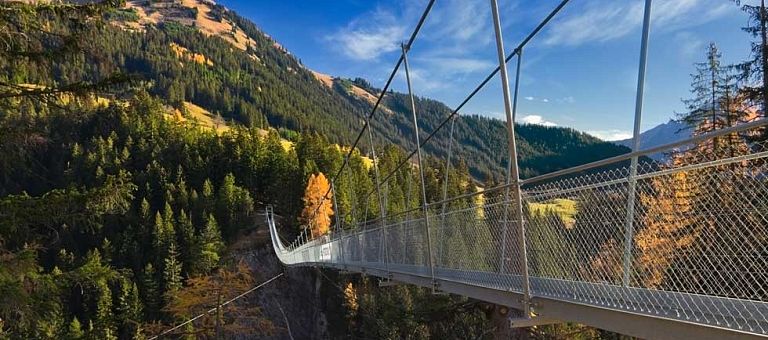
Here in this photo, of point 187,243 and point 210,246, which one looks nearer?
point 210,246

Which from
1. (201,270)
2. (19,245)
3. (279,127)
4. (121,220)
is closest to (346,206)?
(201,270)

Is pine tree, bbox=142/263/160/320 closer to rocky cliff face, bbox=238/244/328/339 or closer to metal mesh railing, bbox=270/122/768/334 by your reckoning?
rocky cliff face, bbox=238/244/328/339

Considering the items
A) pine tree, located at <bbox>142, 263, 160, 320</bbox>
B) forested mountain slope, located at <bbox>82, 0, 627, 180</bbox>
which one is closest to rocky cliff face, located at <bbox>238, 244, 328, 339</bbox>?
pine tree, located at <bbox>142, 263, 160, 320</bbox>

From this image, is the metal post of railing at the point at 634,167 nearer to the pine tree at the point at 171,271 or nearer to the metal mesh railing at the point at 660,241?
Result: the metal mesh railing at the point at 660,241

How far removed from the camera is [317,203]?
42344mm

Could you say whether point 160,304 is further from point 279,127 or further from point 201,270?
point 279,127

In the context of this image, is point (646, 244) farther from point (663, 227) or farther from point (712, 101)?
point (712, 101)

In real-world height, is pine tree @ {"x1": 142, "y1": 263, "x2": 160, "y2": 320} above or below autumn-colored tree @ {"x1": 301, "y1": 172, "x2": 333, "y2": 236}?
below

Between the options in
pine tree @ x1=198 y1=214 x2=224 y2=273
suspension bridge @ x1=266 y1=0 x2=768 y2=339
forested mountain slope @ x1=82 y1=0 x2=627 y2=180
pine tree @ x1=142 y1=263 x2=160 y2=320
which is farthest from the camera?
forested mountain slope @ x1=82 y1=0 x2=627 y2=180

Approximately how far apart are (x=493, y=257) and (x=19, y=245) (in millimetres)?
4556

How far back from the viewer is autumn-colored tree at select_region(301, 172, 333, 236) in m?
41.8

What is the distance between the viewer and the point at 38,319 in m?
5.07

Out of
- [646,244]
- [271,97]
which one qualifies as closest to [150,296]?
[646,244]

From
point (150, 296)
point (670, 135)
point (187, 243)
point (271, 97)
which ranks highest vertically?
point (271, 97)
